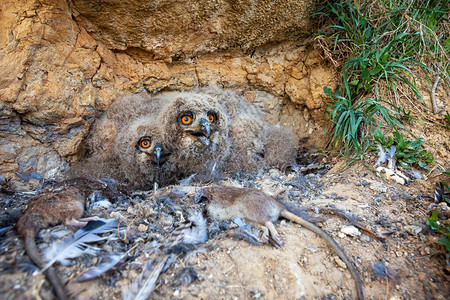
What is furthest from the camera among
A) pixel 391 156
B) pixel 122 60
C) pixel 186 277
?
pixel 122 60

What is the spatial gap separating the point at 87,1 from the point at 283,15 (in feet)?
7.60

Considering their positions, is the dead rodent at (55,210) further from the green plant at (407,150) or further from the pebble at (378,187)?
the green plant at (407,150)

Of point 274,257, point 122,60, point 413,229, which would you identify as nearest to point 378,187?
point 413,229

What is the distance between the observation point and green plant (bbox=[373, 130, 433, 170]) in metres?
2.80

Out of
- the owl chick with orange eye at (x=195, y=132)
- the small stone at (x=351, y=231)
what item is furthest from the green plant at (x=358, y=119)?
the owl chick with orange eye at (x=195, y=132)

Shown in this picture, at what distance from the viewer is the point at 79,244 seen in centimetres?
174

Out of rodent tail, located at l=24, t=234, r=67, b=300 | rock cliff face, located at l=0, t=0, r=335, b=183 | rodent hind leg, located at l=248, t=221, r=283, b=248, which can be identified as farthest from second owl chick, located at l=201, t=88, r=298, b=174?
rodent tail, located at l=24, t=234, r=67, b=300

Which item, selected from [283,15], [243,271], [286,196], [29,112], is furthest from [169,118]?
[243,271]

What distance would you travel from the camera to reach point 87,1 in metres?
2.84

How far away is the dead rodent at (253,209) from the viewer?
6.50 feet

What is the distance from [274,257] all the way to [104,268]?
41.8 inches

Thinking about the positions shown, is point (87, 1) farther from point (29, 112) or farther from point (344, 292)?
point (344, 292)

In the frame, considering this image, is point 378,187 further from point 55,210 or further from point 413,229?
point 55,210

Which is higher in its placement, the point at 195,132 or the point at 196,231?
the point at 195,132
